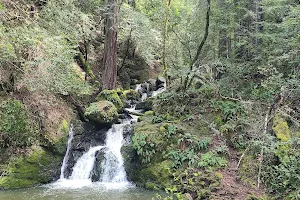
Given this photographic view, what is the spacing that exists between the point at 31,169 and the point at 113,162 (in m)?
2.62

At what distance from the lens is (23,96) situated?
31.3ft

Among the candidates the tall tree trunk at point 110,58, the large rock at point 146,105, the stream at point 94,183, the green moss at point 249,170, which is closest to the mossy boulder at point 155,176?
the stream at point 94,183

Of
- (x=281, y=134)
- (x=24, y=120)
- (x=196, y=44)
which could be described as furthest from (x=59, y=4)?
(x=281, y=134)

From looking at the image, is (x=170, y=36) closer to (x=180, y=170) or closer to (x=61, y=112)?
(x=61, y=112)

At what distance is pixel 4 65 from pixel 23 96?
1309 millimetres

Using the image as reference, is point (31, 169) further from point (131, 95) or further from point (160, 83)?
point (160, 83)

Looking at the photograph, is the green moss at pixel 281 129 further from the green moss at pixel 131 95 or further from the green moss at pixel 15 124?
the green moss at pixel 131 95

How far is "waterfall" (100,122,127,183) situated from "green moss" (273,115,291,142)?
5.00 metres

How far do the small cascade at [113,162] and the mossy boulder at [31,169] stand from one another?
1.66m

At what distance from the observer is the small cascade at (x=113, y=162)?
30.2 ft

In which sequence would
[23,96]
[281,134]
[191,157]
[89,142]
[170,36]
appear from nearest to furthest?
[281,134] < [191,157] < [23,96] < [89,142] < [170,36]

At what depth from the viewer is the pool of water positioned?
7.43 m

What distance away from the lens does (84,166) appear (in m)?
9.59

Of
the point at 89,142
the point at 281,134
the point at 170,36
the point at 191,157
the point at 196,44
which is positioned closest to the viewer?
the point at 281,134
